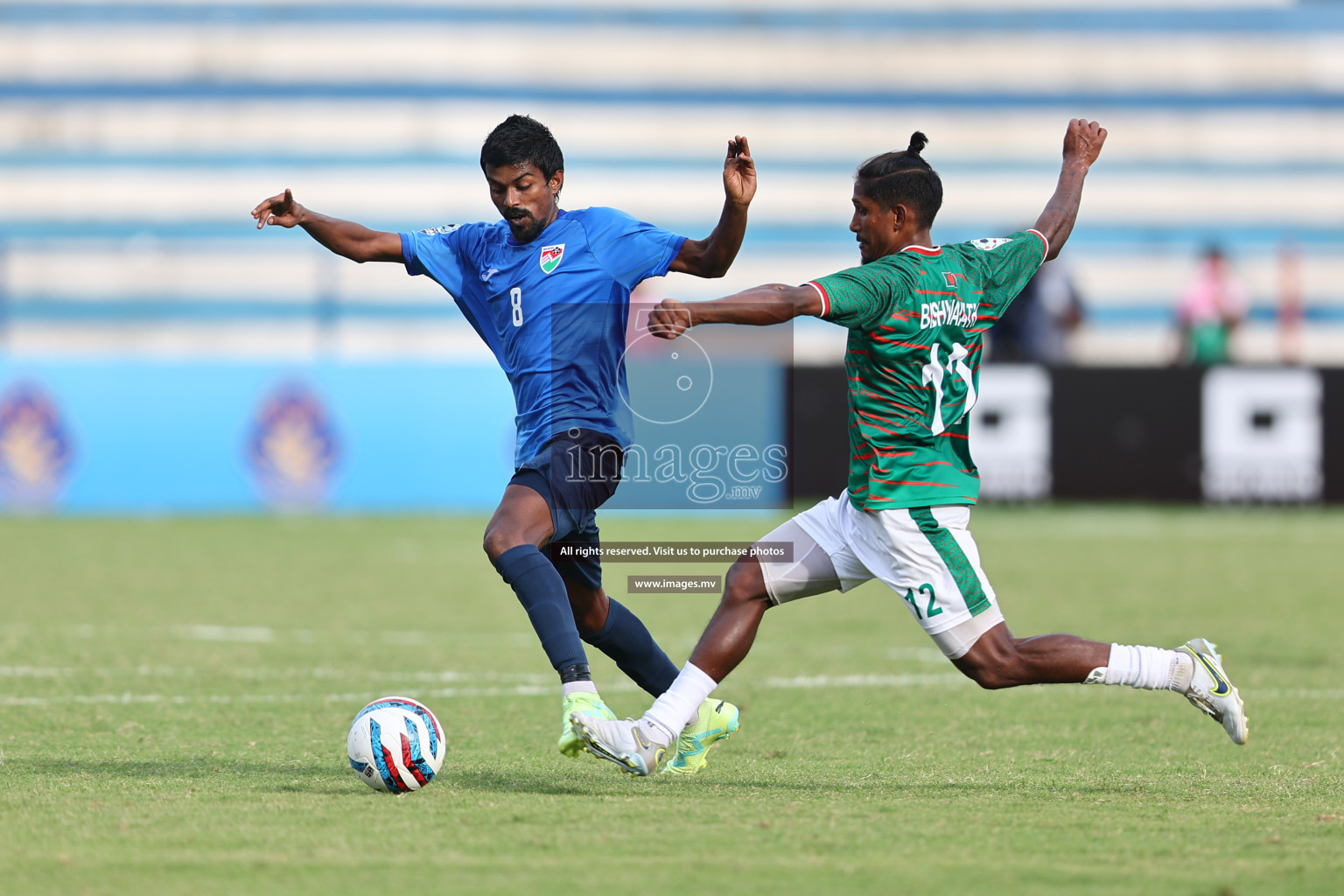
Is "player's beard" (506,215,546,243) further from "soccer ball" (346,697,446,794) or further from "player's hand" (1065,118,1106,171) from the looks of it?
"player's hand" (1065,118,1106,171)

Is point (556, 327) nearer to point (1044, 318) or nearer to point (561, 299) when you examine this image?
point (561, 299)

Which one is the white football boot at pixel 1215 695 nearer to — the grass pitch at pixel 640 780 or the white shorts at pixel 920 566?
the grass pitch at pixel 640 780

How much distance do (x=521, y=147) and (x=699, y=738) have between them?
186 centimetres

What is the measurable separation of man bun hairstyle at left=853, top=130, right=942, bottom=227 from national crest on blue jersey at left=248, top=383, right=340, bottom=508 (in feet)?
36.7

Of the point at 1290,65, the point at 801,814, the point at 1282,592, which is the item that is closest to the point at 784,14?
the point at 1290,65

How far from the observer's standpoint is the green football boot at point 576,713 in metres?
4.90

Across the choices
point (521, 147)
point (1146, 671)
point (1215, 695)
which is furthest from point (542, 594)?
point (1215, 695)

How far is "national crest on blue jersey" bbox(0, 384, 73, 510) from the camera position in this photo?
1525cm

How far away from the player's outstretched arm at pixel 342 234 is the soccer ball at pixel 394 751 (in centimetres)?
155

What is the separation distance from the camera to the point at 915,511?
5.05 m

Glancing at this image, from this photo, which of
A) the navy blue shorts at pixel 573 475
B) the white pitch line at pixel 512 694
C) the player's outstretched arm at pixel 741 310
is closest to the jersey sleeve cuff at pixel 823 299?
the player's outstretched arm at pixel 741 310

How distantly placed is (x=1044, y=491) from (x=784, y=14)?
15.7 m

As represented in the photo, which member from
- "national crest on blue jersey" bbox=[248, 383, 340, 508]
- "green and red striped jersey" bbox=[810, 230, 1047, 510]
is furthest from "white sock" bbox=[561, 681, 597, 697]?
"national crest on blue jersey" bbox=[248, 383, 340, 508]

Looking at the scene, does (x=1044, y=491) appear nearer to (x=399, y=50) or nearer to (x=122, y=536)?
(x=122, y=536)
